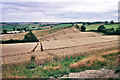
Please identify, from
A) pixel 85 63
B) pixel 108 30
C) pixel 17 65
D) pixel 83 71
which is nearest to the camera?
pixel 83 71

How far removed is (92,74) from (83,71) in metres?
0.77

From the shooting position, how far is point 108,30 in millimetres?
49750

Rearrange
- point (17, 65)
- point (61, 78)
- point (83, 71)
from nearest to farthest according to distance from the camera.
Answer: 1. point (61, 78)
2. point (83, 71)
3. point (17, 65)

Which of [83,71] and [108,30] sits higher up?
[108,30]

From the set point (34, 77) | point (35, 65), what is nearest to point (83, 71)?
point (34, 77)

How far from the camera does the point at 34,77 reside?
7.51 metres

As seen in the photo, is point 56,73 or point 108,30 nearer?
point 56,73

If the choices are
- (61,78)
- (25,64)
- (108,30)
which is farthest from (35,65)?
(108,30)

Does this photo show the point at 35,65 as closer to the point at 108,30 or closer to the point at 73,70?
the point at 73,70

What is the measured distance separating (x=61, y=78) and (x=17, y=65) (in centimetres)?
489

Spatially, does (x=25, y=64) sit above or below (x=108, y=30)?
below

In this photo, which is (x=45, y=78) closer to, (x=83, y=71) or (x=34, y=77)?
(x=34, y=77)

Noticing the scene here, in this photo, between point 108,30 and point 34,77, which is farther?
point 108,30

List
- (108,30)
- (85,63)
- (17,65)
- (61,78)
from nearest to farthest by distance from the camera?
(61,78) < (85,63) < (17,65) < (108,30)
